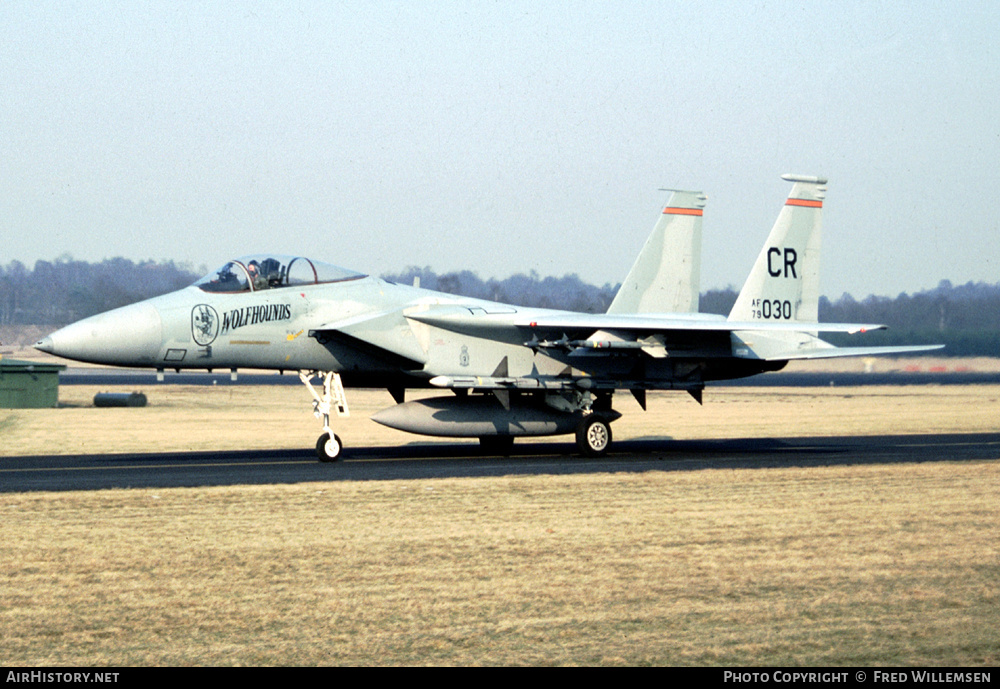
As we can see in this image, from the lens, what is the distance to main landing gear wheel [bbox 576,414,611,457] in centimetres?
1841

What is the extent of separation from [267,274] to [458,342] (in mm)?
3500

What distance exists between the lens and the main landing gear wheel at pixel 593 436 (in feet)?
60.4

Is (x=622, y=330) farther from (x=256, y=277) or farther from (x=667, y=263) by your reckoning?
(x=256, y=277)

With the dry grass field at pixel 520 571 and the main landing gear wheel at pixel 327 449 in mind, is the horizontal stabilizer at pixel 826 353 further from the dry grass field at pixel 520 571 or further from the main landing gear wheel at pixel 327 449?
the main landing gear wheel at pixel 327 449

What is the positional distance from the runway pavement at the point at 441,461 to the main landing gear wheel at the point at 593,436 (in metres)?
0.30

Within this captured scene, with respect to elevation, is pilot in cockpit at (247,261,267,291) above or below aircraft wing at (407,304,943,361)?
above

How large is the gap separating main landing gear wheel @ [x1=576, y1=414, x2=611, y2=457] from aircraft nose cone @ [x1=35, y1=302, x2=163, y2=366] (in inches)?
292

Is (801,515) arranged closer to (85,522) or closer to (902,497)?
(902,497)

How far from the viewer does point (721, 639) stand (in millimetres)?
6246

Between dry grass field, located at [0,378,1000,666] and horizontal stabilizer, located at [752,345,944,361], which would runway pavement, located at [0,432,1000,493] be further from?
horizontal stabilizer, located at [752,345,944,361]

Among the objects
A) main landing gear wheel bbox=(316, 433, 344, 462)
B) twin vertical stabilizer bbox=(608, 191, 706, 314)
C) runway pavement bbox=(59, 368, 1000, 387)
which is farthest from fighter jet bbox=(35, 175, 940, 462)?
runway pavement bbox=(59, 368, 1000, 387)

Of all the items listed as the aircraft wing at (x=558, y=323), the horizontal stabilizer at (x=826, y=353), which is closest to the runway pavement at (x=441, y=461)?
the horizontal stabilizer at (x=826, y=353)

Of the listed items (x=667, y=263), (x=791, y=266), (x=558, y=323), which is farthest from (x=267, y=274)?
(x=791, y=266)

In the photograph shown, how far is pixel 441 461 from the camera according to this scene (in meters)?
17.3
